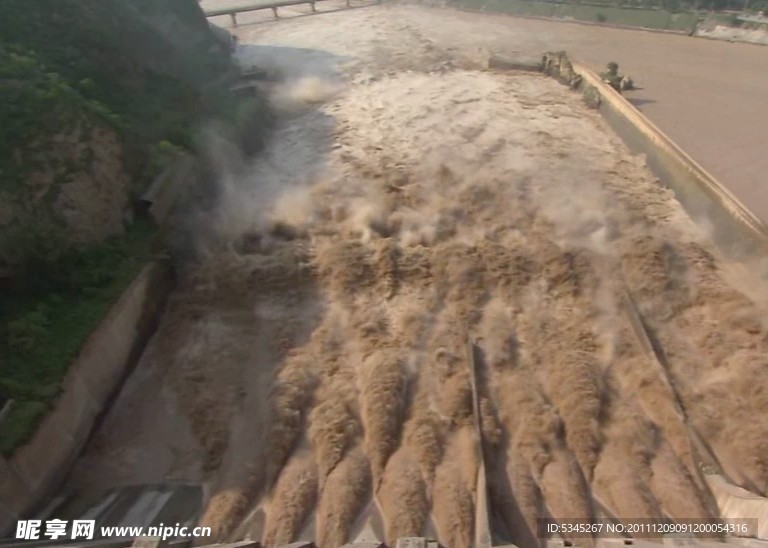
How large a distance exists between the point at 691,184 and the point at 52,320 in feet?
42.9

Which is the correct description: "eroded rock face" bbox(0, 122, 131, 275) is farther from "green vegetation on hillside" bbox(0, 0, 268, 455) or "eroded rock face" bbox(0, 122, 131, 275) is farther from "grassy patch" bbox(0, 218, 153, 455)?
"grassy patch" bbox(0, 218, 153, 455)

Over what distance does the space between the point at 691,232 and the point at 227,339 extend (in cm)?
964

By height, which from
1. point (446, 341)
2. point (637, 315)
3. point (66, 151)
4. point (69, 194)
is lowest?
point (446, 341)

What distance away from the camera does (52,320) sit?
1079cm

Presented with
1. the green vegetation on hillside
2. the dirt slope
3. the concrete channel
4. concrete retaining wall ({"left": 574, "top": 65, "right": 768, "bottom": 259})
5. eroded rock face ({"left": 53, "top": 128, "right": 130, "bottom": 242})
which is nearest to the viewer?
the concrete channel

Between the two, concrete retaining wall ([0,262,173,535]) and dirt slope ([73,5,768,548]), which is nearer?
concrete retaining wall ([0,262,173,535])

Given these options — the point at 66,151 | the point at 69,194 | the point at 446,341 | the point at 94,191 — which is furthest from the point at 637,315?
the point at 66,151

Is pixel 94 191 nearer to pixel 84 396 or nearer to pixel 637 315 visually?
pixel 84 396

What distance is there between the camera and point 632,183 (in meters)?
15.8

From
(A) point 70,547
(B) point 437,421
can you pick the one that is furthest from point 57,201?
(B) point 437,421

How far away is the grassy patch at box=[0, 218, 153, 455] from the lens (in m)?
9.44

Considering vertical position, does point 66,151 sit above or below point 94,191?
above

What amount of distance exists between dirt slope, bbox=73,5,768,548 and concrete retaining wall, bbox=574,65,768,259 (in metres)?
0.38

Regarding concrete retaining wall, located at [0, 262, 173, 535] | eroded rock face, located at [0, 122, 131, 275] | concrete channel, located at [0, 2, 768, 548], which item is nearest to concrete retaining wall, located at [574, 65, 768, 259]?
concrete channel, located at [0, 2, 768, 548]
